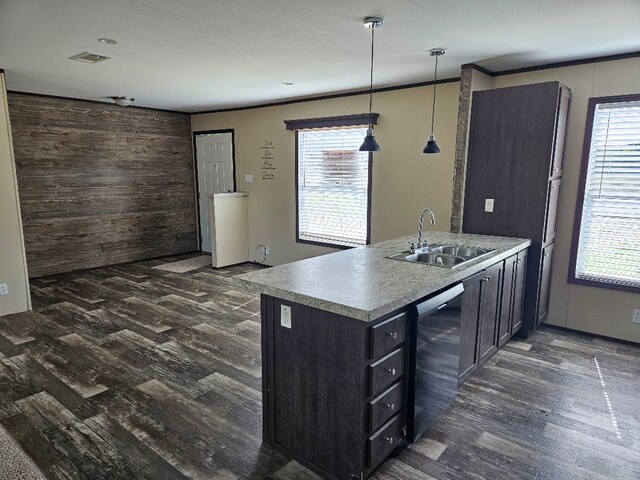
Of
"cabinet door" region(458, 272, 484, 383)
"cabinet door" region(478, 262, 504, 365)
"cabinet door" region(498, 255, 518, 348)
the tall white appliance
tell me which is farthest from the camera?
the tall white appliance

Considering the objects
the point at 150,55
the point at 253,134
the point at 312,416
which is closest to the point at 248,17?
the point at 150,55

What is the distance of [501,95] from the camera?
3.53m

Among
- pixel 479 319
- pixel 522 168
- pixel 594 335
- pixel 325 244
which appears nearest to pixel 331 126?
pixel 325 244

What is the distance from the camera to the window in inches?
135

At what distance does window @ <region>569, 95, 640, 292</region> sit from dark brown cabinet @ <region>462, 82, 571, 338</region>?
242mm

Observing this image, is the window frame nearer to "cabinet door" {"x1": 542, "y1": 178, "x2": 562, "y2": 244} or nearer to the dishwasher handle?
→ "cabinet door" {"x1": 542, "y1": 178, "x2": 562, "y2": 244}

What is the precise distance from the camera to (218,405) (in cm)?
269

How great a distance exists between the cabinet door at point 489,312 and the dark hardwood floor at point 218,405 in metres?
0.20

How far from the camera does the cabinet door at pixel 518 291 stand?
3428mm

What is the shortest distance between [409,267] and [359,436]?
1.06 metres

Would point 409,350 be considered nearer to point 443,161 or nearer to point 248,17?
point 248,17

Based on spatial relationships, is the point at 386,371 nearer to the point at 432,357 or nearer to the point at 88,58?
the point at 432,357

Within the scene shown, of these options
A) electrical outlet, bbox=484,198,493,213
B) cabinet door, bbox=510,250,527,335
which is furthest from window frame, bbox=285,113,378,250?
cabinet door, bbox=510,250,527,335

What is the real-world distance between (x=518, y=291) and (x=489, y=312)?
26.4 inches
